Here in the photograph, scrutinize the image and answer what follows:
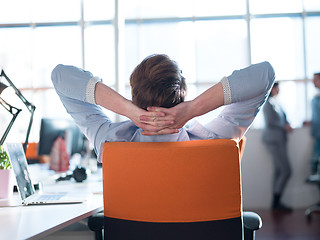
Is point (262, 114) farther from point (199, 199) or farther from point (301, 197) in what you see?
point (199, 199)

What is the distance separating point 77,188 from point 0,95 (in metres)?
0.57

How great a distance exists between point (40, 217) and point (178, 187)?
0.44 m

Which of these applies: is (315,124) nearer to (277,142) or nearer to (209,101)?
(277,142)

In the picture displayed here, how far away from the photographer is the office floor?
374 centimetres

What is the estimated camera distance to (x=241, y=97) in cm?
121

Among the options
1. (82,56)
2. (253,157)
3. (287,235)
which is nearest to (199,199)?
(287,235)

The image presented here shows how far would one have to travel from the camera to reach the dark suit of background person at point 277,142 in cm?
522

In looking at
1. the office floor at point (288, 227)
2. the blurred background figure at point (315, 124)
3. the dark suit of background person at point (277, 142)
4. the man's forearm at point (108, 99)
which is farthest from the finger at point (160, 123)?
the blurred background figure at point (315, 124)

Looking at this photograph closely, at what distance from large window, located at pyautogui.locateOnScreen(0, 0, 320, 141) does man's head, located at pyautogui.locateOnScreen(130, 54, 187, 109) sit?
4301 mm

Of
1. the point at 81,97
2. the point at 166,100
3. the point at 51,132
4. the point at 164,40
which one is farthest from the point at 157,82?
the point at 164,40

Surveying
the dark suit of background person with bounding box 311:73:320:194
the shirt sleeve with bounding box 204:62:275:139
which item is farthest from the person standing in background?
the shirt sleeve with bounding box 204:62:275:139

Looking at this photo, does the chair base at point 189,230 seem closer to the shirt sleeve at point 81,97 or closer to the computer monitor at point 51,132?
the shirt sleeve at point 81,97

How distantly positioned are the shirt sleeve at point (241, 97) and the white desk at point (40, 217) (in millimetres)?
496

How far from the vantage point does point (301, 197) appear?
5473 millimetres
